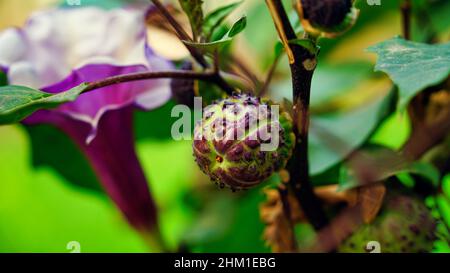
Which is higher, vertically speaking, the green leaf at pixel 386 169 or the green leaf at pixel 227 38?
the green leaf at pixel 227 38

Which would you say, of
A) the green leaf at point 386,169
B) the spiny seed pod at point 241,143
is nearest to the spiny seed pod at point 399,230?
the green leaf at point 386,169

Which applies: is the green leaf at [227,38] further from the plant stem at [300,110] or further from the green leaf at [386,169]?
the green leaf at [386,169]

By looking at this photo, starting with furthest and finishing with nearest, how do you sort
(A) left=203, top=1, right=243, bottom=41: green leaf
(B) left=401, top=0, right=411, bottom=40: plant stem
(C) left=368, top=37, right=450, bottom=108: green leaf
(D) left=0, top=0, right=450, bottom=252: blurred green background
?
(D) left=0, top=0, right=450, bottom=252: blurred green background < (B) left=401, top=0, right=411, bottom=40: plant stem < (A) left=203, top=1, right=243, bottom=41: green leaf < (C) left=368, top=37, right=450, bottom=108: green leaf

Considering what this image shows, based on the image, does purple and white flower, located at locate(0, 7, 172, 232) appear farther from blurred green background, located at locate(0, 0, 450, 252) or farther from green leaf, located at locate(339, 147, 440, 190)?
green leaf, located at locate(339, 147, 440, 190)

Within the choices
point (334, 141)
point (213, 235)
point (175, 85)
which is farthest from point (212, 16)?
point (213, 235)

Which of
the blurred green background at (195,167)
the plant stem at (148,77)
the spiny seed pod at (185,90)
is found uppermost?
the plant stem at (148,77)

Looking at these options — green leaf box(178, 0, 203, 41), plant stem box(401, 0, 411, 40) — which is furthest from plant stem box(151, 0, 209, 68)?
plant stem box(401, 0, 411, 40)
